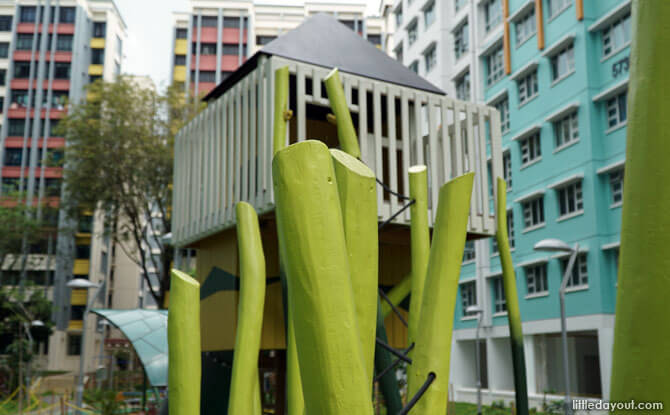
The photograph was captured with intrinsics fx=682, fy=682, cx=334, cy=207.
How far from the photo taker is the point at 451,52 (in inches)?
1425

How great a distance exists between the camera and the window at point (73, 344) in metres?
48.1

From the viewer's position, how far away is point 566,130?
26172 millimetres

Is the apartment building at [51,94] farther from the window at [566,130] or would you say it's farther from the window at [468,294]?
the window at [566,130]

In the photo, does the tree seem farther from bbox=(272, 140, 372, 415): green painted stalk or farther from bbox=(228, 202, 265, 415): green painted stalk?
bbox=(272, 140, 372, 415): green painted stalk

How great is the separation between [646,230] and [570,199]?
1018 inches

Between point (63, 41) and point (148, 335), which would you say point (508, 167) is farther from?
point (63, 41)

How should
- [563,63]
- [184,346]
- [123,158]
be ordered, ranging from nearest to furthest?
[184,346]
[123,158]
[563,63]

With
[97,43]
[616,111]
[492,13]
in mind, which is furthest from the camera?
[97,43]

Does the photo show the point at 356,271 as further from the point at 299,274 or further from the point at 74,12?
the point at 74,12

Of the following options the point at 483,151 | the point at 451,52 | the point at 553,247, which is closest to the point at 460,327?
the point at 451,52

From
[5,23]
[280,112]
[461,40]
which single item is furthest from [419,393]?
[5,23]

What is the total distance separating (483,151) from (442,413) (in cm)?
437

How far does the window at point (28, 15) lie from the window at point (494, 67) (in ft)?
120

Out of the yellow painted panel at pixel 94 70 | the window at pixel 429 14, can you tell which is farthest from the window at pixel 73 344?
the window at pixel 429 14
